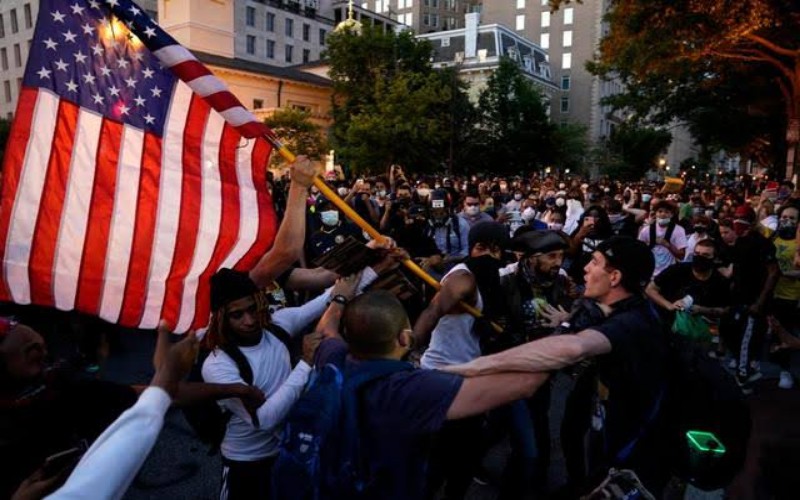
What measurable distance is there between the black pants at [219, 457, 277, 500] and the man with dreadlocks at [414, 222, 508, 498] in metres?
1.07

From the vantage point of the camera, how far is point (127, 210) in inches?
134

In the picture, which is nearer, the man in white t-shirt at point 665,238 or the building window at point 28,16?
the man in white t-shirt at point 665,238

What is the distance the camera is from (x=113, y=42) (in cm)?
334

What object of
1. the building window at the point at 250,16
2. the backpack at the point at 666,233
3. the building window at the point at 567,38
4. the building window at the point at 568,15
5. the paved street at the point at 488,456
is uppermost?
the building window at the point at 568,15

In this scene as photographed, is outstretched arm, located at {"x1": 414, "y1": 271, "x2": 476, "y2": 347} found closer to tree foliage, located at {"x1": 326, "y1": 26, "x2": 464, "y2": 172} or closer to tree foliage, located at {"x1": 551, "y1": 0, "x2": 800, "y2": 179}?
tree foliage, located at {"x1": 551, "y1": 0, "x2": 800, "y2": 179}

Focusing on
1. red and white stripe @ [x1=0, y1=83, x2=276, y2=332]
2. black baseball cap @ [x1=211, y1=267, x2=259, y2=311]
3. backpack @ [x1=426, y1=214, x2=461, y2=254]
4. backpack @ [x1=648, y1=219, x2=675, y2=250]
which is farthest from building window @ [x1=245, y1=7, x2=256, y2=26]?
black baseball cap @ [x1=211, y1=267, x2=259, y2=311]

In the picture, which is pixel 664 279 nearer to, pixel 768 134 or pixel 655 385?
pixel 655 385

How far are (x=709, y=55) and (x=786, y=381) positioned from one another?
14217mm

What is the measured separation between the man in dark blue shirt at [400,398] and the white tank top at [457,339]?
1.81m

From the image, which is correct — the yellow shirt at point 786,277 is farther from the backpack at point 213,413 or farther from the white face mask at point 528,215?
the backpack at point 213,413

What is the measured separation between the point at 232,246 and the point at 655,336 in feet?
7.84

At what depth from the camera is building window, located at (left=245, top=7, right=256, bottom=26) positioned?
58.8 meters

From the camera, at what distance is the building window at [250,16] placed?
5878 centimetres

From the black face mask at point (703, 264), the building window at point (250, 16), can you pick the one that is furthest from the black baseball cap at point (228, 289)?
the building window at point (250, 16)
